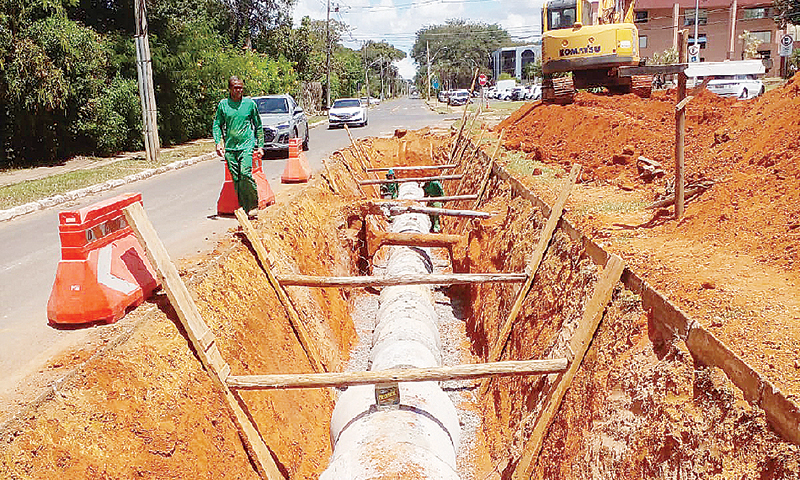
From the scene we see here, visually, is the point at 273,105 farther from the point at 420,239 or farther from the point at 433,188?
the point at 420,239

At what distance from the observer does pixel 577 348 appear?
15.9ft

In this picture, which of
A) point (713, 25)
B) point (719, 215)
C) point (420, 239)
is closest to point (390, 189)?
point (420, 239)

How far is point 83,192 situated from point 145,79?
245 inches

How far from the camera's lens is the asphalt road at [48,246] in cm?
488

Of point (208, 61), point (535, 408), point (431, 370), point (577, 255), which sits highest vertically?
point (208, 61)

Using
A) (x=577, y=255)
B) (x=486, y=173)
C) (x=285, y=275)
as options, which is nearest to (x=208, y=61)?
(x=486, y=173)

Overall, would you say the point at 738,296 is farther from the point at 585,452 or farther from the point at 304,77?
the point at 304,77

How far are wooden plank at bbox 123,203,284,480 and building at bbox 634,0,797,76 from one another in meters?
54.7

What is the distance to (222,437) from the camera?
4.66m

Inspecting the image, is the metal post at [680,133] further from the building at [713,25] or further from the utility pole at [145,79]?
the building at [713,25]

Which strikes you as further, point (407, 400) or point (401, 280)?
point (401, 280)

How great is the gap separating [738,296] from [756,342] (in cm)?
73

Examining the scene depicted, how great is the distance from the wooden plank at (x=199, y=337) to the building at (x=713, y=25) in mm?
54692

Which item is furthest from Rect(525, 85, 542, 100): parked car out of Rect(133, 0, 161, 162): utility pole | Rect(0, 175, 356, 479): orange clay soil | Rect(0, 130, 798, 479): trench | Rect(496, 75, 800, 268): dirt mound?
Rect(0, 175, 356, 479): orange clay soil
